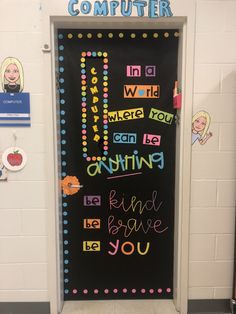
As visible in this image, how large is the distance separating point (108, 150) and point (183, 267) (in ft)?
3.14

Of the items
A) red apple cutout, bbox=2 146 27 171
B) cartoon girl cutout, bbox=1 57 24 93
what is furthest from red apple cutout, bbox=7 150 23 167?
cartoon girl cutout, bbox=1 57 24 93

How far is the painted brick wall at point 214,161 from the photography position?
2066mm

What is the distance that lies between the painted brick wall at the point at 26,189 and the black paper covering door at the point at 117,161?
7.3 inches

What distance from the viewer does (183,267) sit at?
2234 mm

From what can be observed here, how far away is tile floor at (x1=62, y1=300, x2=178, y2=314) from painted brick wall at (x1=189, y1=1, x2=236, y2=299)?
0.75 ft

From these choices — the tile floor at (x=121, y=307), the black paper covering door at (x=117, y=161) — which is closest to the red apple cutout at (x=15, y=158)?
the black paper covering door at (x=117, y=161)

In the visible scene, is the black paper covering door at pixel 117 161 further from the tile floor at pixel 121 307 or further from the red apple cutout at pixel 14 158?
the red apple cutout at pixel 14 158

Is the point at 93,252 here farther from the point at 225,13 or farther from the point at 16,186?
the point at 225,13

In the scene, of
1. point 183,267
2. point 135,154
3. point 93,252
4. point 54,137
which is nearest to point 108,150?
point 135,154

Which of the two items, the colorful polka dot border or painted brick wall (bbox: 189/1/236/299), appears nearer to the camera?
painted brick wall (bbox: 189/1/236/299)

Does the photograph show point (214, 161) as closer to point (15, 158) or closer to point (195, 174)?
point (195, 174)

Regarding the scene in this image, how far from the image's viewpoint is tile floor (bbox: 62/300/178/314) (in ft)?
7.51

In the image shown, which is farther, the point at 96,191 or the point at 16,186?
the point at 96,191

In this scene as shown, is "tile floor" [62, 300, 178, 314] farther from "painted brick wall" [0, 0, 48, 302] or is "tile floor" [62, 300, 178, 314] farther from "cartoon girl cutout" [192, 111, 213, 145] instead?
"cartoon girl cutout" [192, 111, 213, 145]
